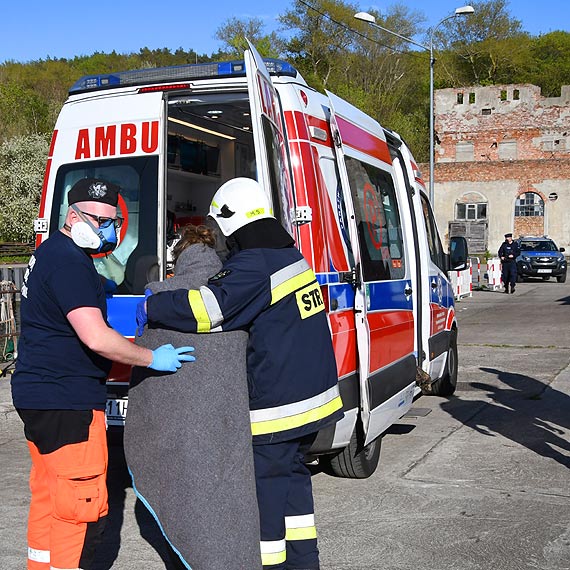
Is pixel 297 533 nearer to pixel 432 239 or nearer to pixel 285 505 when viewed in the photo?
pixel 285 505

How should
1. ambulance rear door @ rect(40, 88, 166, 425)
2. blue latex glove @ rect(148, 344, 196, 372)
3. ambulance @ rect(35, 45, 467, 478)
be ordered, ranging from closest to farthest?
blue latex glove @ rect(148, 344, 196, 372), ambulance @ rect(35, 45, 467, 478), ambulance rear door @ rect(40, 88, 166, 425)

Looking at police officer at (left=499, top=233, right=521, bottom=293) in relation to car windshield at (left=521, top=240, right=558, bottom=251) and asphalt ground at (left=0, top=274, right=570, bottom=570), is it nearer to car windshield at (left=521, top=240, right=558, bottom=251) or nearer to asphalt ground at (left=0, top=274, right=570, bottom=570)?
car windshield at (left=521, top=240, right=558, bottom=251)

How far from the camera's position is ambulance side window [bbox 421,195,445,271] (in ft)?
27.7

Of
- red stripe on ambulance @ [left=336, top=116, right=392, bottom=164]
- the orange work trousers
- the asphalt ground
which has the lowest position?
the asphalt ground

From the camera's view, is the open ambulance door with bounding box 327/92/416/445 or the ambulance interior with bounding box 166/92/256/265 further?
the ambulance interior with bounding box 166/92/256/265

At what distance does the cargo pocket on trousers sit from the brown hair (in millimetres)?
1031

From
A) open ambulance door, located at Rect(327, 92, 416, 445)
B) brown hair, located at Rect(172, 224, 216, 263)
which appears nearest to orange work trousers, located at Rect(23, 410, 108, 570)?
brown hair, located at Rect(172, 224, 216, 263)

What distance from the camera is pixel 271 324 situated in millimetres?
3660

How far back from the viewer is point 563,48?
76.6 meters

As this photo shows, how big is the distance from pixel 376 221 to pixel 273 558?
11.1ft

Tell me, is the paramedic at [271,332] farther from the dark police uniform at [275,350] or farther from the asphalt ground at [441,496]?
the asphalt ground at [441,496]

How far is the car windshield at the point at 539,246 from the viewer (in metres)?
31.6

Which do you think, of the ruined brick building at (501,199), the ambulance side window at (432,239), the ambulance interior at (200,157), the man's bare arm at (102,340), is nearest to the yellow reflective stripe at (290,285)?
the man's bare arm at (102,340)

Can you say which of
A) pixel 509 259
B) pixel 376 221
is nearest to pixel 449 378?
pixel 376 221
